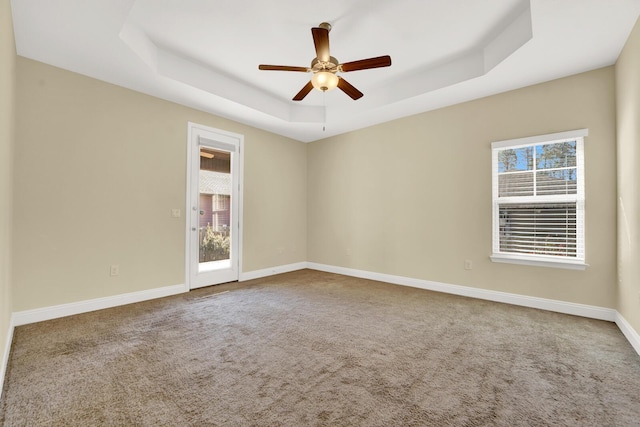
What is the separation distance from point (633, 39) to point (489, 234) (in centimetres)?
233

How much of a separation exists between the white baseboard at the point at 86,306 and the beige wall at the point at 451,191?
302 centimetres

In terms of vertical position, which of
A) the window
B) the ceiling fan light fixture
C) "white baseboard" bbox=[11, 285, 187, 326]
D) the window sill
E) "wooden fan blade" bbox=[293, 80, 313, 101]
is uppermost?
"wooden fan blade" bbox=[293, 80, 313, 101]

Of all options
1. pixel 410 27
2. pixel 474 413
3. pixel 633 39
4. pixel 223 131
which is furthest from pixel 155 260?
pixel 633 39

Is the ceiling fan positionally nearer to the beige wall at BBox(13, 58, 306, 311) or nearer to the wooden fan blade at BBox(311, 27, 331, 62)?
the wooden fan blade at BBox(311, 27, 331, 62)

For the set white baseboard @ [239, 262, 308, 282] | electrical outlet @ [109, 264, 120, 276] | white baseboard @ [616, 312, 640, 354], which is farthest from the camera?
white baseboard @ [239, 262, 308, 282]

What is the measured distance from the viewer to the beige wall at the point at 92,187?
301cm

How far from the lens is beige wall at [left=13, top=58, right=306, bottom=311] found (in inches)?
119

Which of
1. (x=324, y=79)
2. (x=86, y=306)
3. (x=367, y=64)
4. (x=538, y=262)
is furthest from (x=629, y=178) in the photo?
(x=86, y=306)

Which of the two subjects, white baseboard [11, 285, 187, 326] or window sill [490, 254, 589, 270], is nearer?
white baseboard [11, 285, 187, 326]

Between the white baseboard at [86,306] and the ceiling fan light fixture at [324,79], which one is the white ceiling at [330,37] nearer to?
the ceiling fan light fixture at [324,79]

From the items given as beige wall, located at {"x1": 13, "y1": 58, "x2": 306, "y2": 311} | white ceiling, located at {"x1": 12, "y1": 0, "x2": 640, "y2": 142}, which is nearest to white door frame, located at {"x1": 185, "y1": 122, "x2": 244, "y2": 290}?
beige wall, located at {"x1": 13, "y1": 58, "x2": 306, "y2": 311}

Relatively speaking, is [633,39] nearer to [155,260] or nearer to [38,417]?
[38,417]

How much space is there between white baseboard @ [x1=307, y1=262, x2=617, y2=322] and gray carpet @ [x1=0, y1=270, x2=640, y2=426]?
0.15 meters

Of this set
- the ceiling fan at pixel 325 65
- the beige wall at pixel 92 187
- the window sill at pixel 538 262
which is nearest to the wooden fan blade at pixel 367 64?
the ceiling fan at pixel 325 65
